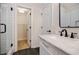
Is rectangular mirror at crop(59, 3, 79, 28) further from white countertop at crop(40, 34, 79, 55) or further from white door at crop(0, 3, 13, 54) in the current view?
white door at crop(0, 3, 13, 54)

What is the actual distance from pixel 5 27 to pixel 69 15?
1.96 meters

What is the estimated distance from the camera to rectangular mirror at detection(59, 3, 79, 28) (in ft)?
5.80

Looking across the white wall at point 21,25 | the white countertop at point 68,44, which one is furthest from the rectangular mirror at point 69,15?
the white wall at point 21,25

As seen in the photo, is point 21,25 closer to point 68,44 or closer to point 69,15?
point 69,15

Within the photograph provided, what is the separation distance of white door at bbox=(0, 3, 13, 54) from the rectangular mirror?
1.69 metres

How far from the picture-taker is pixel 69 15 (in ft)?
6.41

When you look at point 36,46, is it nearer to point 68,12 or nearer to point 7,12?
point 7,12

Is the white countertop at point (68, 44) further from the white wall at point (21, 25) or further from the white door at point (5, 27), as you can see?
the white wall at point (21, 25)

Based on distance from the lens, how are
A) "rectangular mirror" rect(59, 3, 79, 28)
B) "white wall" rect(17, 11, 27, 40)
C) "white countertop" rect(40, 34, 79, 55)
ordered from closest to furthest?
"white countertop" rect(40, 34, 79, 55)
"rectangular mirror" rect(59, 3, 79, 28)
"white wall" rect(17, 11, 27, 40)

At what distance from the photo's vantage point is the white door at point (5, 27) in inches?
117

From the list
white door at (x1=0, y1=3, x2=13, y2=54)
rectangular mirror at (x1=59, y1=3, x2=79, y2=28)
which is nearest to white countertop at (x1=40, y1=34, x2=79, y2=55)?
rectangular mirror at (x1=59, y1=3, x2=79, y2=28)

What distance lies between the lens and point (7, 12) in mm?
3152
